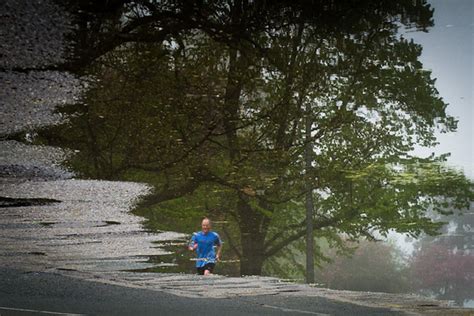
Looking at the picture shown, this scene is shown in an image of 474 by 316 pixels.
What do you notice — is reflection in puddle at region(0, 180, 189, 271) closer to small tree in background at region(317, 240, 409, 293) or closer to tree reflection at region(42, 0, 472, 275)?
tree reflection at region(42, 0, 472, 275)

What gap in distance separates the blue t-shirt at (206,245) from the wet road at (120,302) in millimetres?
947

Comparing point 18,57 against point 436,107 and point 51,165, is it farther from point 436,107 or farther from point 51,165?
point 436,107

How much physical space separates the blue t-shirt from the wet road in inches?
37.3

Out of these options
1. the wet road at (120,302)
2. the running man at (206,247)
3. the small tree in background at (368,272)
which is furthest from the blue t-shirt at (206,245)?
the small tree in background at (368,272)

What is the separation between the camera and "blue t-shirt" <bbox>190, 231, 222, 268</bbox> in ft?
15.5

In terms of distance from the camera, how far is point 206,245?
4.85m

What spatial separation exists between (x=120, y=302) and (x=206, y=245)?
1109 mm

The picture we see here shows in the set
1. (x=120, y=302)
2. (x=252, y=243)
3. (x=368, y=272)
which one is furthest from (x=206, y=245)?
(x=368, y=272)

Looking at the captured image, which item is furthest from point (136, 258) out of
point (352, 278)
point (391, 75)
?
point (352, 278)

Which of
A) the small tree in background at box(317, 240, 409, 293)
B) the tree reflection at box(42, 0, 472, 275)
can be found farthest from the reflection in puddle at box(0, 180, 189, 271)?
the small tree in background at box(317, 240, 409, 293)

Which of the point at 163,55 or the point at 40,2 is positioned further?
the point at 163,55

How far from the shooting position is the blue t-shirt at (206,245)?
185 inches

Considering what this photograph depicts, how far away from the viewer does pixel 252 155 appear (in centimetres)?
493

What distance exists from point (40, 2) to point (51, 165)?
1526mm
